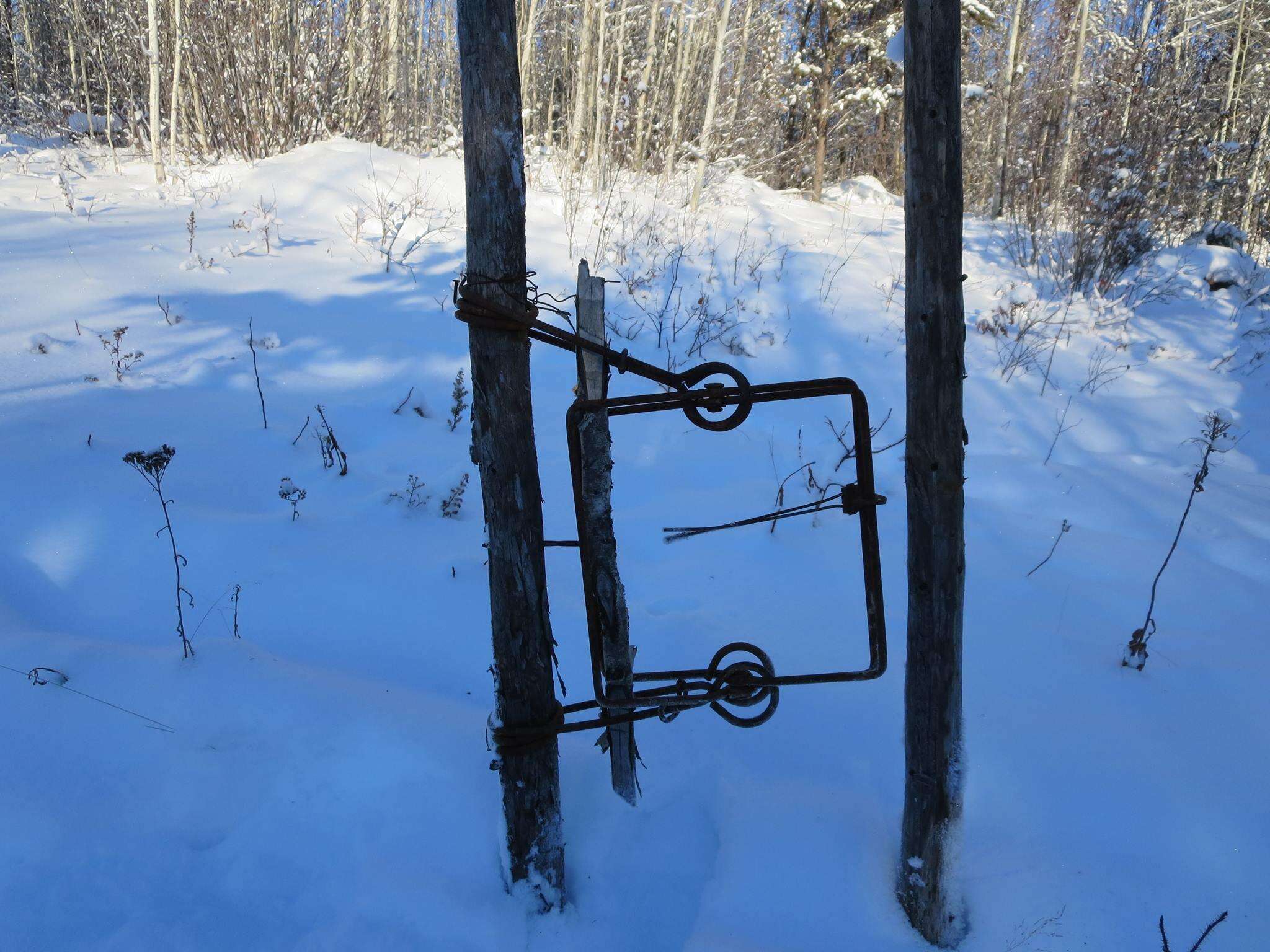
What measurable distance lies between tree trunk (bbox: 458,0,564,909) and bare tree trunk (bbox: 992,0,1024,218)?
1199 cm

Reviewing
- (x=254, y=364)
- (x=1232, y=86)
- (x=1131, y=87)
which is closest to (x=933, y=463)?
(x=254, y=364)

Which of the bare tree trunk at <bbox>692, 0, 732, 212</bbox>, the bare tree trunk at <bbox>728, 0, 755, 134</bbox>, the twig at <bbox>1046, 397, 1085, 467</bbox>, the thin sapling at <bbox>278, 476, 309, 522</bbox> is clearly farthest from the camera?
the bare tree trunk at <bbox>728, 0, 755, 134</bbox>

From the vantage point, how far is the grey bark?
159 centimetres

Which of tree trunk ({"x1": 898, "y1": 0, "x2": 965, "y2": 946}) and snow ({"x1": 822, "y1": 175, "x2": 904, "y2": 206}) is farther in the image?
snow ({"x1": 822, "y1": 175, "x2": 904, "y2": 206})

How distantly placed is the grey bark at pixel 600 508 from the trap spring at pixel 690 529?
1cm

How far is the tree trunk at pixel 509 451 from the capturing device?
1.45m

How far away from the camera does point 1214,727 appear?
245cm

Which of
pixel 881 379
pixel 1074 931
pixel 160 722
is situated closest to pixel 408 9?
pixel 881 379

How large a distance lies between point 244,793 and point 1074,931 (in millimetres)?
2050

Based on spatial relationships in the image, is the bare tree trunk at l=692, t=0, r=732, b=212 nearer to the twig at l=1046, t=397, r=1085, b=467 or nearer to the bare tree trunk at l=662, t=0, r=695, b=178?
the bare tree trunk at l=662, t=0, r=695, b=178

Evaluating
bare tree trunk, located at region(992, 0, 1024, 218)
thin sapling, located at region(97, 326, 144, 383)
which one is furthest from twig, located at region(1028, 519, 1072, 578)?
bare tree trunk, located at region(992, 0, 1024, 218)

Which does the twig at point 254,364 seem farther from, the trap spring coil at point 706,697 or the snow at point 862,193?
the snow at point 862,193

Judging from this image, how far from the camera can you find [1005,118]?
11.8 metres

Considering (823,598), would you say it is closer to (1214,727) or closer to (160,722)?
(1214,727)
